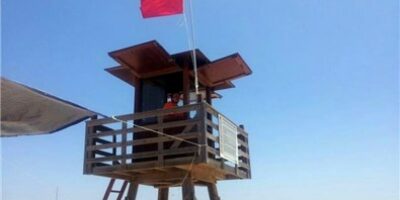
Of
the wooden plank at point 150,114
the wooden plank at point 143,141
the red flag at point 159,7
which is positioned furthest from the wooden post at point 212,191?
the red flag at point 159,7

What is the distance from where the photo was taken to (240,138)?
10125mm

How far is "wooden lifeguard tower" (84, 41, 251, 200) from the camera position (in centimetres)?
810

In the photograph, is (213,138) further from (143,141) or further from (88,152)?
(88,152)

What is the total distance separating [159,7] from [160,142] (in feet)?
9.95

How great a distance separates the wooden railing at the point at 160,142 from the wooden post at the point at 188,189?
2.21 ft

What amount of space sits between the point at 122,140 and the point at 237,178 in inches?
132

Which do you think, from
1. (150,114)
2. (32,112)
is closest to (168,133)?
(150,114)

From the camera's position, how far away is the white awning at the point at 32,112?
481 cm

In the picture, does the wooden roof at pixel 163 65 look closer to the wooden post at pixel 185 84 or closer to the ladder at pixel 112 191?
the wooden post at pixel 185 84

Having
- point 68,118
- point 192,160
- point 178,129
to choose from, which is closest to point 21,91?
point 68,118

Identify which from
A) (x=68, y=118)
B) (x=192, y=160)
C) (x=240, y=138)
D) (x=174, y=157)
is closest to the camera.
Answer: (x=68, y=118)

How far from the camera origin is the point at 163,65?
9820mm

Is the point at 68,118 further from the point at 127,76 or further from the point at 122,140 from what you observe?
A: the point at 127,76

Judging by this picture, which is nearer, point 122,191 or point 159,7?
point 159,7
